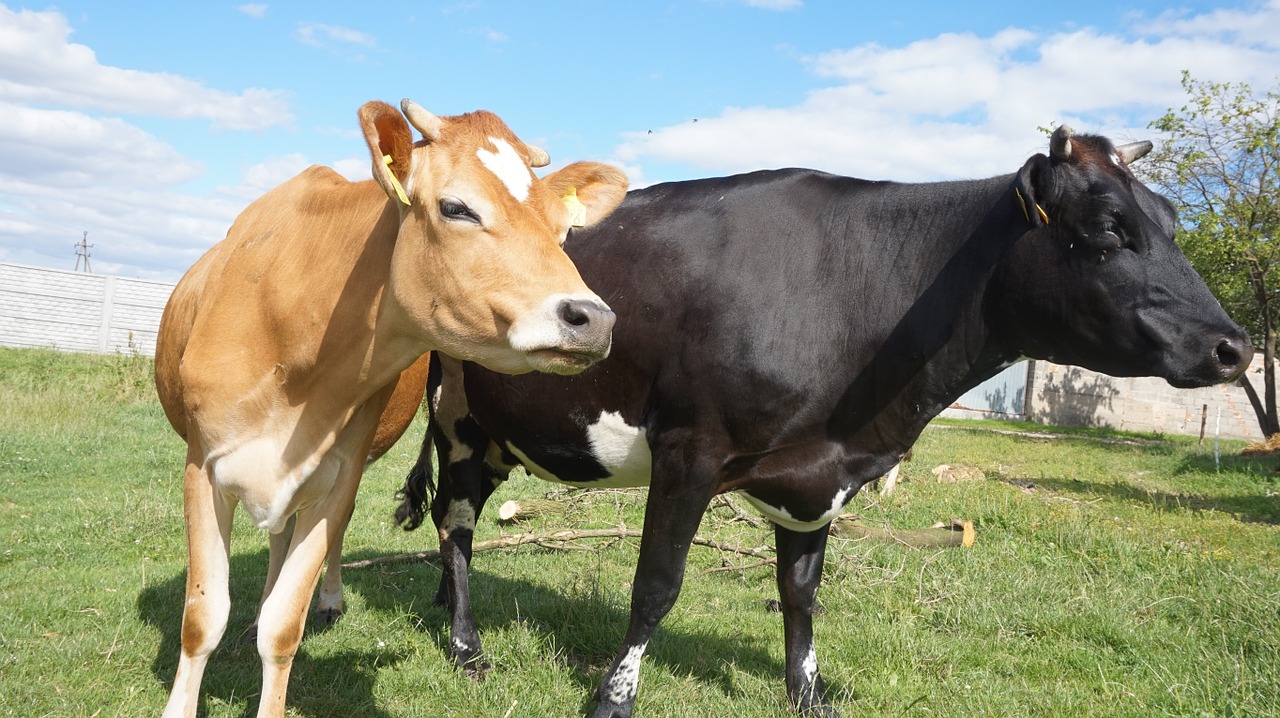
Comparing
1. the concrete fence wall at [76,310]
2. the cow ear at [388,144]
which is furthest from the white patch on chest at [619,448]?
the concrete fence wall at [76,310]

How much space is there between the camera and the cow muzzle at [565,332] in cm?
260

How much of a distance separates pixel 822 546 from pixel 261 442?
264cm

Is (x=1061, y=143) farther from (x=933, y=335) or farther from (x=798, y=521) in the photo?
(x=798, y=521)

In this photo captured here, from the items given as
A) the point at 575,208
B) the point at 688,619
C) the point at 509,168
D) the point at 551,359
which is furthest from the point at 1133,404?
the point at 551,359

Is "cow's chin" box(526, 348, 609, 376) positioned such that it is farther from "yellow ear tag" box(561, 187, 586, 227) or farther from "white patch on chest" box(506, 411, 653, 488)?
"white patch on chest" box(506, 411, 653, 488)

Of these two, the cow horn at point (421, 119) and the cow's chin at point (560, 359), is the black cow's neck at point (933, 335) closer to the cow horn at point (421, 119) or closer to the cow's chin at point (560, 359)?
the cow's chin at point (560, 359)

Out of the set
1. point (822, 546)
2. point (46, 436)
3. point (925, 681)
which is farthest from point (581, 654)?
point (46, 436)

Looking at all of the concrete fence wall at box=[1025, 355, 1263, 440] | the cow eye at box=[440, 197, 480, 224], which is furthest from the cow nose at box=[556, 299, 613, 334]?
the concrete fence wall at box=[1025, 355, 1263, 440]

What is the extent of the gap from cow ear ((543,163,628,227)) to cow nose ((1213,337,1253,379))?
7.40 ft

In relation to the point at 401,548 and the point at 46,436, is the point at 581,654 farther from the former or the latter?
the point at 46,436

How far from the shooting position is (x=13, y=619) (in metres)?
4.70

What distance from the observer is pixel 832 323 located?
Answer: 3.90 meters

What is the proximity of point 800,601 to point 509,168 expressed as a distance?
8.67 feet

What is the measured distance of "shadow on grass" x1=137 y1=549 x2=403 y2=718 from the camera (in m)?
4.06
